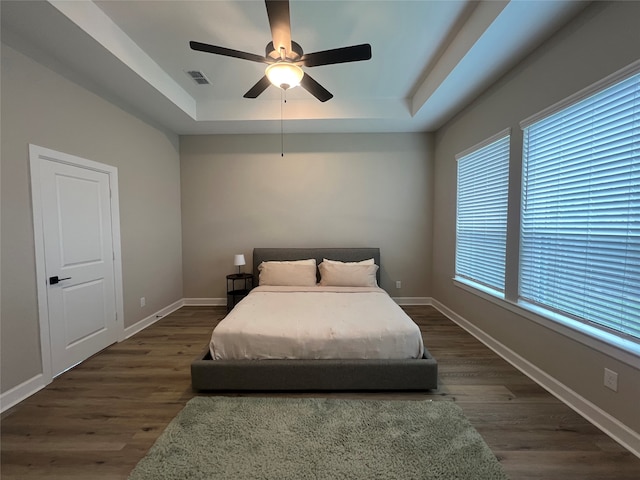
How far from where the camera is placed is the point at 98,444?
5.58 ft

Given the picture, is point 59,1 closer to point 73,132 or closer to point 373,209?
point 73,132

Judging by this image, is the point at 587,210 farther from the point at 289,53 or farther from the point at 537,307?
the point at 289,53

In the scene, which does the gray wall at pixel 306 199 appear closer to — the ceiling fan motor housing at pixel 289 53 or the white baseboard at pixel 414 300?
the white baseboard at pixel 414 300

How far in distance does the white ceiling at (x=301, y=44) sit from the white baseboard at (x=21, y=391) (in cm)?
277

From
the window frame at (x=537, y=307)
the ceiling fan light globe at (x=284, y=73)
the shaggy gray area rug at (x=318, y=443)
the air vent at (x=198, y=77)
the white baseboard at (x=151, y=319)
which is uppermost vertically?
the air vent at (x=198, y=77)

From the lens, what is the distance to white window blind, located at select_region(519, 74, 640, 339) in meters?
1.65

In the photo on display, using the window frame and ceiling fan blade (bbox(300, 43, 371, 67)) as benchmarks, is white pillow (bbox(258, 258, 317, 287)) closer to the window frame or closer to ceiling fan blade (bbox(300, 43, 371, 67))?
the window frame

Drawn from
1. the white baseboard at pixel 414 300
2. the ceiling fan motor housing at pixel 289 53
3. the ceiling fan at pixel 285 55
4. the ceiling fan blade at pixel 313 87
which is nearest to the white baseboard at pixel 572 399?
the white baseboard at pixel 414 300

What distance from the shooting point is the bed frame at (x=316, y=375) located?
216 cm

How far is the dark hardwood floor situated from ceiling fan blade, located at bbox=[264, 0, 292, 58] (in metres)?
2.80

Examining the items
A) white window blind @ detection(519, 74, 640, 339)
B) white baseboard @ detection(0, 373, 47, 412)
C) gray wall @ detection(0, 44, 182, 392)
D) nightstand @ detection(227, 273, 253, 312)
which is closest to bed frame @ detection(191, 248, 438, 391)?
white window blind @ detection(519, 74, 640, 339)

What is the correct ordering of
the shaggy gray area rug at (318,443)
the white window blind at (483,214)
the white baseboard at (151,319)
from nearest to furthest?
the shaggy gray area rug at (318,443) < the white window blind at (483,214) < the white baseboard at (151,319)

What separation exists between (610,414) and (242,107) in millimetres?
4825

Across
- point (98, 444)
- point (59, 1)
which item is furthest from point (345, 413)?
point (59, 1)
